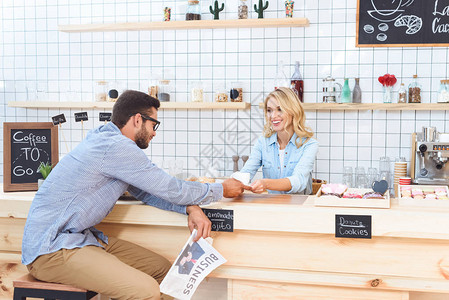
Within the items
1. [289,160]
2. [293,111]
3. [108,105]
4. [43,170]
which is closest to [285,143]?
[289,160]

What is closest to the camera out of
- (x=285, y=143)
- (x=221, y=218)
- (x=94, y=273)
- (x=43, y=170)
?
(x=94, y=273)

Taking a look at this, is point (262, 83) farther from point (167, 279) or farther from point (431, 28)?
point (167, 279)

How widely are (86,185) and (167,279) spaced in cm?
49

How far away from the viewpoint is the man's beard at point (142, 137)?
2.14 metres

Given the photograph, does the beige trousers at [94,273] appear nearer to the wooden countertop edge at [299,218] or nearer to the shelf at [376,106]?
the wooden countertop edge at [299,218]

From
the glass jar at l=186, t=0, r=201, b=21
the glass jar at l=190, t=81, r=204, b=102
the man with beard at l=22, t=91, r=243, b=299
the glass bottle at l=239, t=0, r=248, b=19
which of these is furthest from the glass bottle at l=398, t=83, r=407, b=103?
the man with beard at l=22, t=91, r=243, b=299

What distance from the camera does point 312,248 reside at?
6.65 feet

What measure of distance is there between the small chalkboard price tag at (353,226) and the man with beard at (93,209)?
0.52m

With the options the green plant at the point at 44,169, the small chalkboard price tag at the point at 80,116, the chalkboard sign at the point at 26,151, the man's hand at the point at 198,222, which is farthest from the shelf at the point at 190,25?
the man's hand at the point at 198,222

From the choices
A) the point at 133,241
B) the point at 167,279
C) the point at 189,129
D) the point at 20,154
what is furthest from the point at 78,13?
the point at 167,279

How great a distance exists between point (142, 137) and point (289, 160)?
3.42 feet

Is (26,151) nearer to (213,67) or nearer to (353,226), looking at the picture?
(353,226)

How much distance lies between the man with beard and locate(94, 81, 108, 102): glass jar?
220cm

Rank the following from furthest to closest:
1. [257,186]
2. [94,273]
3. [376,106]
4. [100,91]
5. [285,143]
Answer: [100,91] → [376,106] → [285,143] → [257,186] → [94,273]
